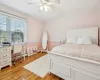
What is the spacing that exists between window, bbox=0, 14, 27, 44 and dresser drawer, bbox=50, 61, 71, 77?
2.43 meters

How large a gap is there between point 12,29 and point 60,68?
9.60 ft

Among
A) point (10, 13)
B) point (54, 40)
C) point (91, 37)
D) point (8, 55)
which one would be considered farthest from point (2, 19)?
point (91, 37)

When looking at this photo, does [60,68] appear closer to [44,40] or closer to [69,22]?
[69,22]

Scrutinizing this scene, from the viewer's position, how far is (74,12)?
4.05 metres

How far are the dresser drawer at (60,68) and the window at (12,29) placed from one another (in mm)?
2425

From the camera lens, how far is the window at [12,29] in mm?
3203

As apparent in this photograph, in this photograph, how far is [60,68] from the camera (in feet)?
6.44

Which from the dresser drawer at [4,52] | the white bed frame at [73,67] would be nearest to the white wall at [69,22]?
the white bed frame at [73,67]

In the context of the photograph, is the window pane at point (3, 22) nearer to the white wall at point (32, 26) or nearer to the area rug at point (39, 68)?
the white wall at point (32, 26)

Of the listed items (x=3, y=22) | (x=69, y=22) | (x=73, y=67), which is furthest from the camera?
(x=69, y=22)

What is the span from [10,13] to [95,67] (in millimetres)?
3644

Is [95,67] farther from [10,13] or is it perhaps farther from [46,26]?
[46,26]

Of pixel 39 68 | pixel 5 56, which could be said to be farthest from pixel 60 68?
pixel 5 56

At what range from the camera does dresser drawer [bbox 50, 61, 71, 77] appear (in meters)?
1.81
